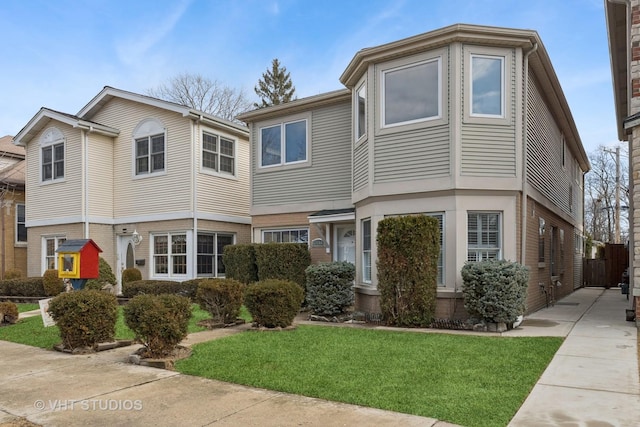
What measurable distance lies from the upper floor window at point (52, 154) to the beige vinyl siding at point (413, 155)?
12.8 metres

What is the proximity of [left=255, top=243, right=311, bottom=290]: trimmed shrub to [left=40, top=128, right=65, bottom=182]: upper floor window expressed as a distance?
958cm

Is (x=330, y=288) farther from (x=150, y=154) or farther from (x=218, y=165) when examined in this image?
(x=150, y=154)

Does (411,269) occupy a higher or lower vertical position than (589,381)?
higher

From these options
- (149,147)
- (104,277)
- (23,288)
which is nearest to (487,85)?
(149,147)

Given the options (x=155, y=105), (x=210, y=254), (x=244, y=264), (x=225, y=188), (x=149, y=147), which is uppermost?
(x=155, y=105)

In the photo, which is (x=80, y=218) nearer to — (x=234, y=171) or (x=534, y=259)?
(x=234, y=171)

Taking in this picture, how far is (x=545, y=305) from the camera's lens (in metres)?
13.5

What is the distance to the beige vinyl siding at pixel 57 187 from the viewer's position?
17531 millimetres

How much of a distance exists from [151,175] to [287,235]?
5409mm

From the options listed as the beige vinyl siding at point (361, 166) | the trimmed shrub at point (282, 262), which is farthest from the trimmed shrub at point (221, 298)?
the beige vinyl siding at point (361, 166)

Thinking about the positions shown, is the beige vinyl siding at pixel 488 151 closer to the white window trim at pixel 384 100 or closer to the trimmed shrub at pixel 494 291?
the white window trim at pixel 384 100

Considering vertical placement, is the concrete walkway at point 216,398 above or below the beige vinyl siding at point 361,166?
below

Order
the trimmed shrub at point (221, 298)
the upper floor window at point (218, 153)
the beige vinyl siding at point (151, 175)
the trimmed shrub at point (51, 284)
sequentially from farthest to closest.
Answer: the upper floor window at point (218, 153)
the beige vinyl siding at point (151, 175)
the trimmed shrub at point (51, 284)
the trimmed shrub at point (221, 298)

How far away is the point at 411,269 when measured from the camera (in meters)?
9.80
